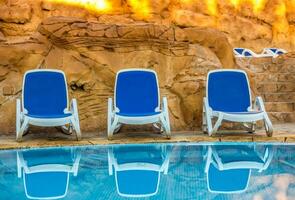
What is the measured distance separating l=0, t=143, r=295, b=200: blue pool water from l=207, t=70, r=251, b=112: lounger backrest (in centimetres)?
92

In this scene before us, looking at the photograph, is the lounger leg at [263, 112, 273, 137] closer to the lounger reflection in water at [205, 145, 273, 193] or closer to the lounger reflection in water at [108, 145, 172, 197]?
the lounger reflection in water at [205, 145, 273, 193]

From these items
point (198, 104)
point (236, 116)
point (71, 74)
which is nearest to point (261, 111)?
point (236, 116)

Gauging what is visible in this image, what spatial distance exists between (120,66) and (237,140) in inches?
87.4

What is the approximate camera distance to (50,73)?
614cm

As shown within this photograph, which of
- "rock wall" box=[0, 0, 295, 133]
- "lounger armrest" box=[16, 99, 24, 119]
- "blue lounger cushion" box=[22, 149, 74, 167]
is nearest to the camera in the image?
"blue lounger cushion" box=[22, 149, 74, 167]

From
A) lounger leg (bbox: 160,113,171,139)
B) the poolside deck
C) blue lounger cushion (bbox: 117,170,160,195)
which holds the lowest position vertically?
the poolside deck

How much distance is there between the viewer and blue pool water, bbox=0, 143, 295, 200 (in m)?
2.89

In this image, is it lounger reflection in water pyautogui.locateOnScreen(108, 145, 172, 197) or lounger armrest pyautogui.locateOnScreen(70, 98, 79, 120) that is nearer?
lounger reflection in water pyautogui.locateOnScreen(108, 145, 172, 197)

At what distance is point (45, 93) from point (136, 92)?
4.36 ft

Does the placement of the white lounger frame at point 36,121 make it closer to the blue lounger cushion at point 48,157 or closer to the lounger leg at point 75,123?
the lounger leg at point 75,123

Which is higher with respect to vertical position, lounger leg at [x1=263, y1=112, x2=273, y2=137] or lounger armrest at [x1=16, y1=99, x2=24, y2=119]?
lounger armrest at [x1=16, y1=99, x2=24, y2=119]

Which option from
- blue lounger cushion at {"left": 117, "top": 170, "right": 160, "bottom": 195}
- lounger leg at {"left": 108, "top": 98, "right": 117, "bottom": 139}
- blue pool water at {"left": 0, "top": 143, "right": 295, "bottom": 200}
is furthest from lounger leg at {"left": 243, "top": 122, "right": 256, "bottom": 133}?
blue lounger cushion at {"left": 117, "top": 170, "right": 160, "bottom": 195}

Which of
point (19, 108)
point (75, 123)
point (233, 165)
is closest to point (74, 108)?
point (75, 123)

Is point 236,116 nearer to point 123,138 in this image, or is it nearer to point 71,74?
point 123,138
